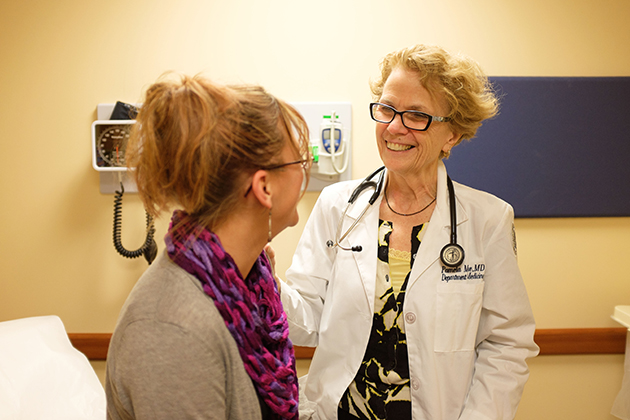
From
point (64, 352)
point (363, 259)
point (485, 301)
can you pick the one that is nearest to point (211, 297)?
point (363, 259)

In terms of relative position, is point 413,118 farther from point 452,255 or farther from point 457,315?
point 457,315

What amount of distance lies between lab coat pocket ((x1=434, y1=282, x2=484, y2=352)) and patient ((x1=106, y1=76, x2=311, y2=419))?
1.94 feet

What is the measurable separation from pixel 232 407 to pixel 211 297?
0.20 meters

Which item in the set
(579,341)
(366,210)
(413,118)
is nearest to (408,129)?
(413,118)

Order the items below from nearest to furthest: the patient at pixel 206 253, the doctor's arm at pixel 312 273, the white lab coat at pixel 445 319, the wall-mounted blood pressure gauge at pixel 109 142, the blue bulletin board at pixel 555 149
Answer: the patient at pixel 206 253 < the white lab coat at pixel 445 319 < the doctor's arm at pixel 312 273 < the wall-mounted blood pressure gauge at pixel 109 142 < the blue bulletin board at pixel 555 149

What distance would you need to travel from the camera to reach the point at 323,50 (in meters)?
2.01

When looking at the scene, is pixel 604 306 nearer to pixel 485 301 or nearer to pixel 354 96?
pixel 485 301

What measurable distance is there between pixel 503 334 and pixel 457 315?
0.16m

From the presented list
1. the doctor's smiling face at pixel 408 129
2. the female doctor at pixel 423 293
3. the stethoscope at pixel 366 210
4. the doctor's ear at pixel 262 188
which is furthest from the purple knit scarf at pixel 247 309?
the doctor's smiling face at pixel 408 129

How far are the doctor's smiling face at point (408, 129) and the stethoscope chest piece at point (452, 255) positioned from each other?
0.87 feet

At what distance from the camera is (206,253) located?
2.68 ft

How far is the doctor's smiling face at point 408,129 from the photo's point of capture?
4.50ft

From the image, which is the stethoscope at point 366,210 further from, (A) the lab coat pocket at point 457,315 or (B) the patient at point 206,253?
(B) the patient at point 206,253

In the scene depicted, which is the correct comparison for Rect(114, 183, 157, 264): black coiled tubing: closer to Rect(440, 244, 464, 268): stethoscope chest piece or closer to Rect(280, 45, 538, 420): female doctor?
Rect(280, 45, 538, 420): female doctor
